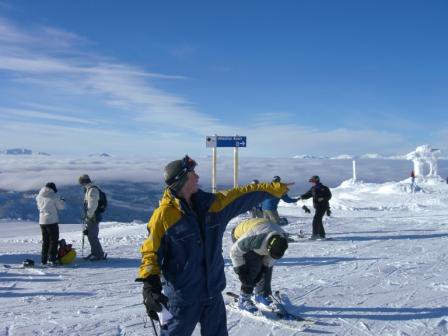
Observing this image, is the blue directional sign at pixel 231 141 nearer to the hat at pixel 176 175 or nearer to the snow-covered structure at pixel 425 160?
the hat at pixel 176 175

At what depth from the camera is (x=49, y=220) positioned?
10031mm

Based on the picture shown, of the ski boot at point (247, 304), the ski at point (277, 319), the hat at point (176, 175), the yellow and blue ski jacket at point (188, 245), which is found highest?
the hat at point (176, 175)

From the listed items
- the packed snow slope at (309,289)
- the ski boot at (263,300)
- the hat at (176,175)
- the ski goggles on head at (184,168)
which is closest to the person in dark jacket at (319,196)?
the packed snow slope at (309,289)

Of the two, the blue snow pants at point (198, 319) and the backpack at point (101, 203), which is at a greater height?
the backpack at point (101, 203)

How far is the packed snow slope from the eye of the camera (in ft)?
19.5

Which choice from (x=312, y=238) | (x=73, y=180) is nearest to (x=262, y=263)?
(x=312, y=238)

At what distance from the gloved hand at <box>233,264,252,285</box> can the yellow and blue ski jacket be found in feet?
6.53

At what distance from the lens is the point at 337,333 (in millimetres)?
5688

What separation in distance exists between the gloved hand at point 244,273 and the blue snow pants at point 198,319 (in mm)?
1957

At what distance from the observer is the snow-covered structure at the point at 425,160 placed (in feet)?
128

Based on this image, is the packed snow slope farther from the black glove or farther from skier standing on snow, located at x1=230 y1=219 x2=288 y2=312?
the black glove

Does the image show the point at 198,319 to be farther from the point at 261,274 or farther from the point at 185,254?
the point at 261,274

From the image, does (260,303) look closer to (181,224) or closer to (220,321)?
(220,321)

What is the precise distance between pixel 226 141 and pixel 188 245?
38.4ft
